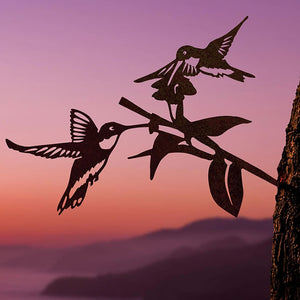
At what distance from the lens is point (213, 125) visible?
5.92ft

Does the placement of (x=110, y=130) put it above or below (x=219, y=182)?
above

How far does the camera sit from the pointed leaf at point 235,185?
5.86 feet

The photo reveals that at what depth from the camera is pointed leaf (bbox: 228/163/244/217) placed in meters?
1.79

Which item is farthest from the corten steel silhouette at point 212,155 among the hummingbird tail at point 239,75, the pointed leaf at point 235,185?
the hummingbird tail at point 239,75

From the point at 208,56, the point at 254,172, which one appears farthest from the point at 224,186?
the point at 208,56

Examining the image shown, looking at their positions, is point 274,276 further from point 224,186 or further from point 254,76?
point 254,76

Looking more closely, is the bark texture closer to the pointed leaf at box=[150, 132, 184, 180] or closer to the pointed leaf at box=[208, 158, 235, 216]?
the pointed leaf at box=[208, 158, 235, 216]

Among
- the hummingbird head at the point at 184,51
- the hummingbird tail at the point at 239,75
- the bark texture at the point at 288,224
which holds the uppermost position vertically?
the hummingbird head at the point at 184,51

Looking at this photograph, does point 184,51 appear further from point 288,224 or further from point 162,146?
point 288,224

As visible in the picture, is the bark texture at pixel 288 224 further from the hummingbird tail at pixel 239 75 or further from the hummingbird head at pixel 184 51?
the hummingbird head at pixel 184 51

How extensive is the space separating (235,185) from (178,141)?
238 mm

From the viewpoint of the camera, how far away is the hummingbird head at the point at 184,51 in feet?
5.99

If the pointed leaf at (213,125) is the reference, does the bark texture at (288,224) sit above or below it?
below

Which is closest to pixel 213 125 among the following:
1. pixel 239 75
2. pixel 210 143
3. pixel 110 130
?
pixel 210 143
